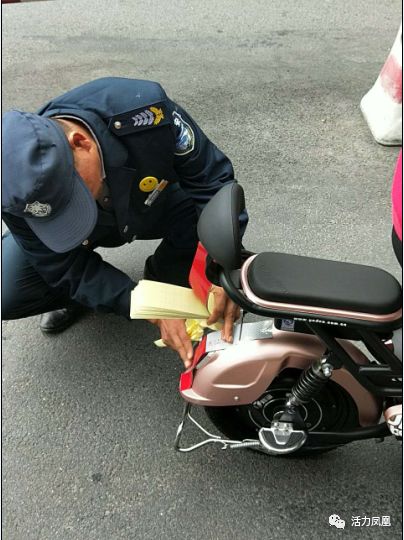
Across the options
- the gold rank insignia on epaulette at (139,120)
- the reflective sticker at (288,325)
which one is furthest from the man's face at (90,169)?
the reflective sticker at (288,325)

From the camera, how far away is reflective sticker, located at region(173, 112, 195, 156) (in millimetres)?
1726

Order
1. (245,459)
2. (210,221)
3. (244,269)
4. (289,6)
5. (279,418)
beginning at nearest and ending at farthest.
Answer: (210,221), (244,269), (279,418), (245,459), (289,6)

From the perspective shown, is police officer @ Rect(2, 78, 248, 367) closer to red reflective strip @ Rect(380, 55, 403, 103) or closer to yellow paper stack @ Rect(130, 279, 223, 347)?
yellow paper stack @ Rect(130, 279, 223, 347)

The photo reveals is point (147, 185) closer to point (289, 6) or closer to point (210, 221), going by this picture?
point (210, 221)

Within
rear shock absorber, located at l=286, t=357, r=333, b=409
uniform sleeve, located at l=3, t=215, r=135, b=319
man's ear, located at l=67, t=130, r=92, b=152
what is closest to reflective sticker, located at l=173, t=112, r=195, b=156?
man's ear, located at l=67, t=130, r=92, b=152

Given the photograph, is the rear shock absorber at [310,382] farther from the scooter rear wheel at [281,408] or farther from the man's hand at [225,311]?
the man's hand at [225,311]

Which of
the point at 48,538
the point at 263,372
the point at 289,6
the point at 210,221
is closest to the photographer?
the point at 210,221

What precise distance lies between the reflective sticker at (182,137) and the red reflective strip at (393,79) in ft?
4.97

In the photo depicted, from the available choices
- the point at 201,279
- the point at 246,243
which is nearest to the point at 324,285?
the point at 201,279

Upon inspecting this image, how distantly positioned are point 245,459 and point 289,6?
3626 millimetres

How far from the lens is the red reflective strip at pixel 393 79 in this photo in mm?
2781

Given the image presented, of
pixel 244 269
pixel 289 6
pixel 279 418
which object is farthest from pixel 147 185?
pixel 289 6

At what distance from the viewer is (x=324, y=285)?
4.19 feet

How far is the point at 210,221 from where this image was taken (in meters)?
1.21
